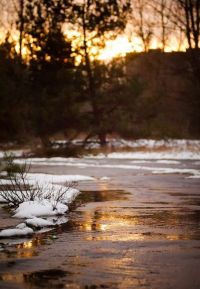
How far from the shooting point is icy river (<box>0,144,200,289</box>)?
642 centimetres

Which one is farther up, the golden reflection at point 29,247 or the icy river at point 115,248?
the golden reflection at point 29,247

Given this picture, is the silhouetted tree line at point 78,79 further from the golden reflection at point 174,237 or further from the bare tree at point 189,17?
the golden reflection at point 174,237

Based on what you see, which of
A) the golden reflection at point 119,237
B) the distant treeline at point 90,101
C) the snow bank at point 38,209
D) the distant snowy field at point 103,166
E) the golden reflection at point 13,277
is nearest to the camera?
the golden reflection at point 13,277

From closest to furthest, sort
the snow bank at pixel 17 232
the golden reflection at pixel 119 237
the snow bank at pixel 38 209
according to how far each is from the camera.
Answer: the golden reflection at pixel 119 237 → the snow bank at pixel 17 232 → the snow bank at pixel 38 209

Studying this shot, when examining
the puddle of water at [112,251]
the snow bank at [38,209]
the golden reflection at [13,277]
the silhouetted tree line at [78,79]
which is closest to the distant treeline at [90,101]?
the silhouetted tree line at [78,79]

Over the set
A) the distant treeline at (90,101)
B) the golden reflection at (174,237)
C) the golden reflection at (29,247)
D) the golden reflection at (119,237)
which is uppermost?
the distant treeline at (90,101)

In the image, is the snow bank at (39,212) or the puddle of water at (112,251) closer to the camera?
the puddle of water at (112,251)

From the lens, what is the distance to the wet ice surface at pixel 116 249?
21.1 ft

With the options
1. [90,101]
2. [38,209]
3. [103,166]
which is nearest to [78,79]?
[90,101]

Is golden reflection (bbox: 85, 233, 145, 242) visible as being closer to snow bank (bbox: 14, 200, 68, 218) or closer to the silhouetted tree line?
snow bank (bbox: 14, 200, 68, 218)

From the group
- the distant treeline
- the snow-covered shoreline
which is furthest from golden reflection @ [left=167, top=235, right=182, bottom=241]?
the distant treeline

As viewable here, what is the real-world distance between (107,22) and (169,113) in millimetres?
10983

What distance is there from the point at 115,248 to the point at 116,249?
8cm

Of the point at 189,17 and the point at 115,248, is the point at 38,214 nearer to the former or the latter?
the point at 115,248
